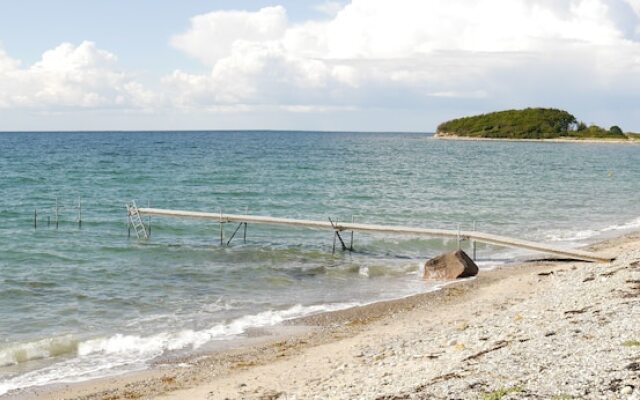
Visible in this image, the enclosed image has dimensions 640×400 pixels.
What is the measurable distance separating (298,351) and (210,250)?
1449 cm

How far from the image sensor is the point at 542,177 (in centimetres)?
6394

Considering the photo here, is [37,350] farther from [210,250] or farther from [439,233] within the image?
[439,233]

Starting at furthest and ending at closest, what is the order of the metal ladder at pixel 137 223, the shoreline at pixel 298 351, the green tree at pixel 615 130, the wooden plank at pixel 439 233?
1. the green tree at pixel 615 130
2. the metal ladder at pixel 137 223
3. the wooden plank at pixel 439 233
4. the shoreline at pixel 298 351

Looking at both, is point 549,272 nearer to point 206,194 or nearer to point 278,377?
point 278,377

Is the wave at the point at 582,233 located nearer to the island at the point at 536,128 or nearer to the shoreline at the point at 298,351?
the shoreline at the point at 298,351

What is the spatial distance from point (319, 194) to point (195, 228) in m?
16.0

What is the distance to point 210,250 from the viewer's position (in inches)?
1102

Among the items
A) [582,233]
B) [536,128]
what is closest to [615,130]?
[536,128]

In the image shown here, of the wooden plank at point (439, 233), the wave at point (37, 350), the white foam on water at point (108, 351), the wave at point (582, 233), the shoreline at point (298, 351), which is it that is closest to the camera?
the shoreline at point (298, 351)

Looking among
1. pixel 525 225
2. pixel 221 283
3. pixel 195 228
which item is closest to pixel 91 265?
pixel 221 283

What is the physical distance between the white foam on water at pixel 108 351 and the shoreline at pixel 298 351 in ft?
1.57

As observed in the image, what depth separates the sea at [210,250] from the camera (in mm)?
15977

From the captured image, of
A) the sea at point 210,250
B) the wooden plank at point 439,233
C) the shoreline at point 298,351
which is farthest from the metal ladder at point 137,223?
the shoreline at point 298,351

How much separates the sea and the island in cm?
12254
